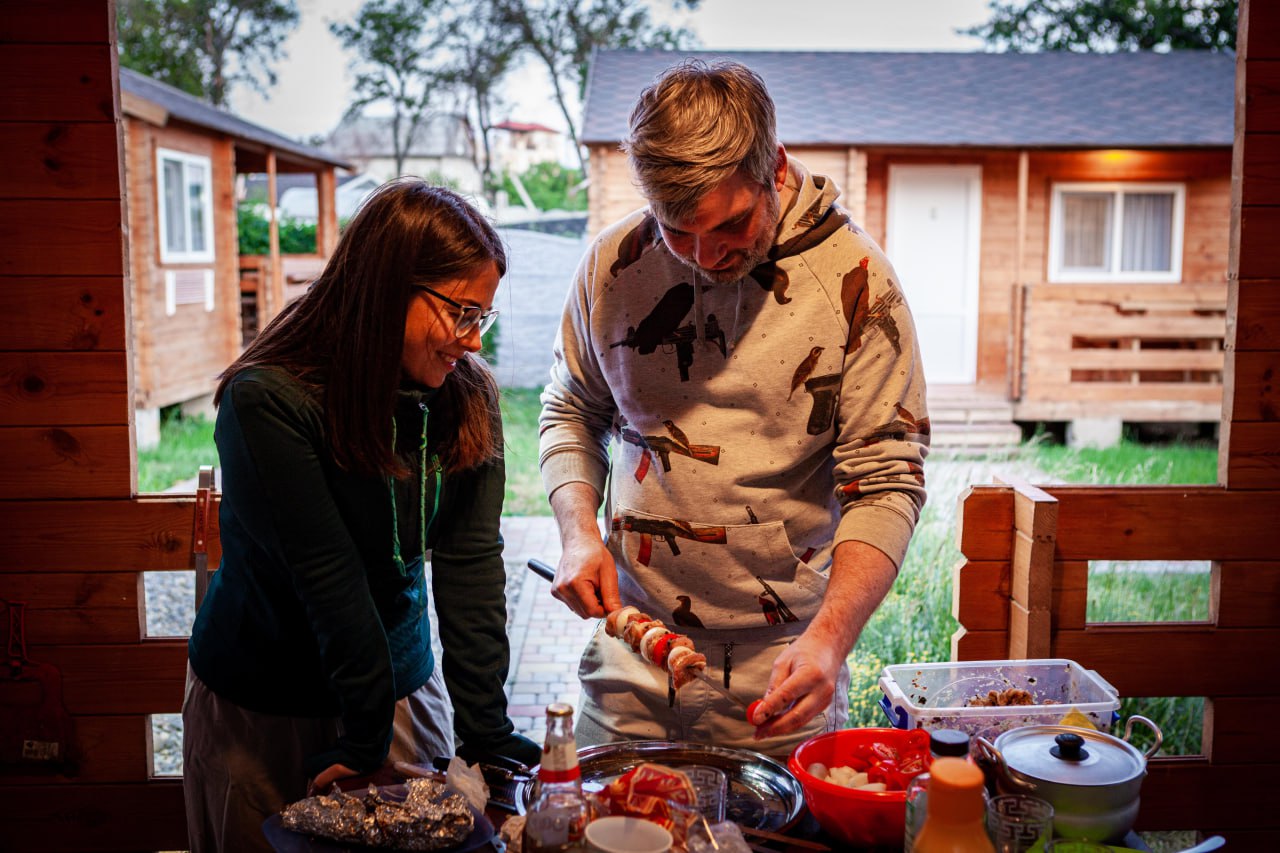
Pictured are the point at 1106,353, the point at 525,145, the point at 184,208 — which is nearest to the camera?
the point at 1106,353

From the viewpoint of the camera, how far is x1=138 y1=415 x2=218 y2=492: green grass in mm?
9852

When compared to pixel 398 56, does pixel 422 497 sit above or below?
below

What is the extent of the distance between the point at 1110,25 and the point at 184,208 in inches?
901

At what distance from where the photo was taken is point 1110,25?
1092 inches

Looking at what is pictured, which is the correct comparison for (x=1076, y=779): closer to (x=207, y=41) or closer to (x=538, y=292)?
(x=538, y=292)

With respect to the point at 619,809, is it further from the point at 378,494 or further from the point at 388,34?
the point at 388,34

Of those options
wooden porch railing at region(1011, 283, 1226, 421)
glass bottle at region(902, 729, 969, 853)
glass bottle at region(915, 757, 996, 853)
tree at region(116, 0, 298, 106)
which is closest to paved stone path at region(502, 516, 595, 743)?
glass bottle at region(902, 729, 969, 853)

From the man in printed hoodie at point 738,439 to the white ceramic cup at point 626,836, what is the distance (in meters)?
0.60

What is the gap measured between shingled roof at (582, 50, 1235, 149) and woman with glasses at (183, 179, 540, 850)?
37.8ft

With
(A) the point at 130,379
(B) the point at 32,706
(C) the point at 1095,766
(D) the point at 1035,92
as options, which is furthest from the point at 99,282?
(D) the point at 1035,92

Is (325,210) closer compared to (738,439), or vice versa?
(738,439)

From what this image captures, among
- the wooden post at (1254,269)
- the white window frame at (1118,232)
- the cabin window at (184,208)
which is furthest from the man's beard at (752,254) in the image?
the white window frame at (1118,232)

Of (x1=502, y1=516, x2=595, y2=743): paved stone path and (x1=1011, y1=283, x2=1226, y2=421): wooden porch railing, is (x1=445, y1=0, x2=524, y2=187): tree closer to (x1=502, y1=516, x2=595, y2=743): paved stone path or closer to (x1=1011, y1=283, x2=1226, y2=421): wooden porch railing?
(x1=1011, y1=283, x2=1226, y2=421): wooden porch railing

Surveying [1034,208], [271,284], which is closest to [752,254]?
[1034,208]
